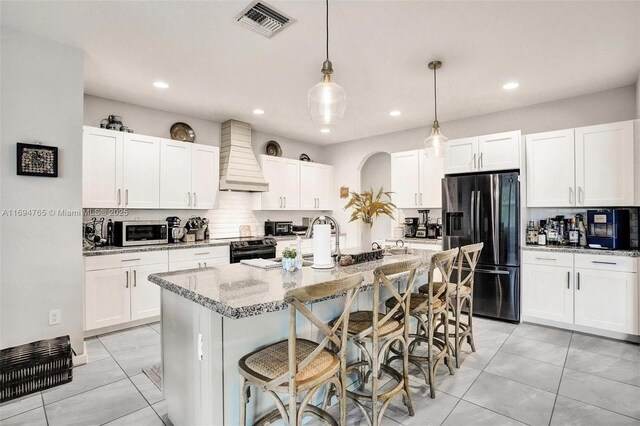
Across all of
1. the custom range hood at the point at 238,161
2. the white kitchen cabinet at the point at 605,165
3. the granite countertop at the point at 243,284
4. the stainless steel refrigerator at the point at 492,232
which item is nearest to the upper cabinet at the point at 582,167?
the white kitchen cabinet at the point at 605,165

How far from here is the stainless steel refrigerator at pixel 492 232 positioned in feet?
13.3

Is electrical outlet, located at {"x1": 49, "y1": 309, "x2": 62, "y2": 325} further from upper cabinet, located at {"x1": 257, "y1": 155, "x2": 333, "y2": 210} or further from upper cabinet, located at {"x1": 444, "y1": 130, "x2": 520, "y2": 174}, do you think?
upper cabinet, located at {"x1": 444, "y1": 130, "x2": 520, "y2": 174}

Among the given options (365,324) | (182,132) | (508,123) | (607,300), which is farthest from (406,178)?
(365,324)

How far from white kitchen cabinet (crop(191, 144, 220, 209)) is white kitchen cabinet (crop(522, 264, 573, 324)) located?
4236 mm

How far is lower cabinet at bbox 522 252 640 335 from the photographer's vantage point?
3412 mm

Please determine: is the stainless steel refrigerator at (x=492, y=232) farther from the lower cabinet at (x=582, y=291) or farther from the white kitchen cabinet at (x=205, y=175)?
the white kitchen cabinet at (x=205, y=175)

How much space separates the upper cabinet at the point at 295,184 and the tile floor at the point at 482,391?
3.01 meters

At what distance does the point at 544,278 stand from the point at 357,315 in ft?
9.44

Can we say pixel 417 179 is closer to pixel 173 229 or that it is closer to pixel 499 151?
pixel 499 151

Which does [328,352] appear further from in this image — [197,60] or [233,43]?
[197,60]

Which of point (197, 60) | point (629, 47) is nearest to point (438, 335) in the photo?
point (629, 47)

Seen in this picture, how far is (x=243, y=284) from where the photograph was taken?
1872mm

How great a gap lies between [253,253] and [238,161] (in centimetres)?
144

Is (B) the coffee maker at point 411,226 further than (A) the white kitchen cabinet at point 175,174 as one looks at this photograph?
Yes
